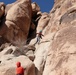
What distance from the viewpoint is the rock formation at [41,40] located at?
11.4m

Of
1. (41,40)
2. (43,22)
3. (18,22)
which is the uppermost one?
(41,40)

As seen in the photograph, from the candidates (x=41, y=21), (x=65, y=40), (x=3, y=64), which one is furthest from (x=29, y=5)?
(x=65, y=40)

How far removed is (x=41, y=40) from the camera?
19641mm

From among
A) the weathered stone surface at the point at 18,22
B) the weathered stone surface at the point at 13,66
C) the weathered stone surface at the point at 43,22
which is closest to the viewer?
the weathered stone surface at the point at 13,66

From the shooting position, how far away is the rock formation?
37.3 ft

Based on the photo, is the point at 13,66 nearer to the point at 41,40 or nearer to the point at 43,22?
the point at 41,40

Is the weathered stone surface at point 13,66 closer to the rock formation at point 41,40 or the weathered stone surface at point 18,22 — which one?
the rock formation at point 41,40

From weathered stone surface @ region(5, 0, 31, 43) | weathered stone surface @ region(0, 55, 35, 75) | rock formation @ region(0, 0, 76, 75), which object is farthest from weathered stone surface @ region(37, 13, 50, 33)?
weathered stone surface @ region(0, 55, 35, 75)

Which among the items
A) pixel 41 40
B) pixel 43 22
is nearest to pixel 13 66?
pixel 41 40

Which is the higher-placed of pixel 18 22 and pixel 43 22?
pixel 18 22

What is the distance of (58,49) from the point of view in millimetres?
11820

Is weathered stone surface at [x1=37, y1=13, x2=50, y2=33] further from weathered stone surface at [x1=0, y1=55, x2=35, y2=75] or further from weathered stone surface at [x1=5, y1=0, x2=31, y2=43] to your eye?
weathered stone surface at [x1=0, y1=55, x2=35, y2=75]

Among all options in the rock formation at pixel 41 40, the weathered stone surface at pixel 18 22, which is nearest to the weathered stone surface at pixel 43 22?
the rock formation at pixel 41 40

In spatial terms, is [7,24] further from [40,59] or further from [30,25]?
[40,59]
